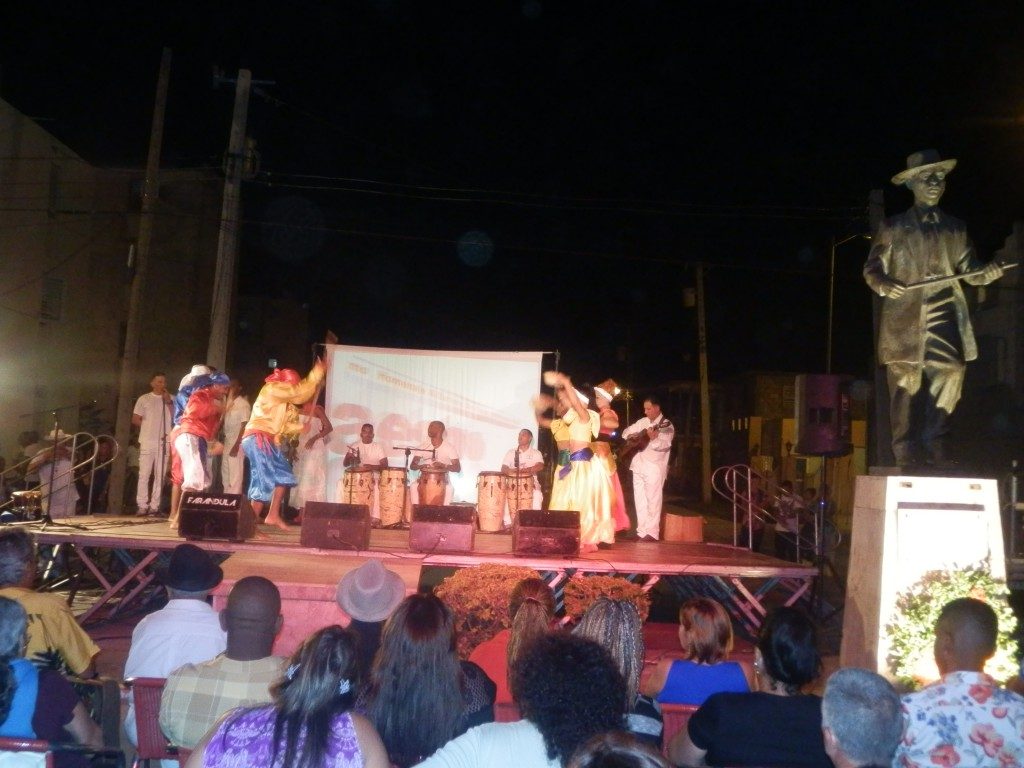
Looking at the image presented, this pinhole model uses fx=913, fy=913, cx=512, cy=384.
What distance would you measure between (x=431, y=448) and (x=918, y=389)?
870 centimetres

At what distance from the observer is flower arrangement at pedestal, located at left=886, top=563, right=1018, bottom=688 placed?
18.2ft

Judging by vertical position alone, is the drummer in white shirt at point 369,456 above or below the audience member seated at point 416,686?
above

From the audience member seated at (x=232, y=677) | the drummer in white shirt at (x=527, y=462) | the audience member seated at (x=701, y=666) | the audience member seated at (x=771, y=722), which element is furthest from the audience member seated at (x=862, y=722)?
the drummer in white shirt at (x=527, y=462)

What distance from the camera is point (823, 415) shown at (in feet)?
37.7

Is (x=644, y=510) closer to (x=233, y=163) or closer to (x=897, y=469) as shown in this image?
(x=897, y=469)

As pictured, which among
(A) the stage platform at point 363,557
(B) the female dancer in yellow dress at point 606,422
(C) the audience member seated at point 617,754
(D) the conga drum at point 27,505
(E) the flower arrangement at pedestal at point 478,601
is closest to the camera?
(C) the audience member seated at point 617,754

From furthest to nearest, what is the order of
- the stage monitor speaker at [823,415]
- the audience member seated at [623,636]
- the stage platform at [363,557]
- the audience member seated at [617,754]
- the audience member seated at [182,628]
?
the stage monitor speaker at [823,415] → the stage platform at [363,557] → the audience member seated at [182,628] → the audience member seated at [623,636] → the audience member seated at [617,754]

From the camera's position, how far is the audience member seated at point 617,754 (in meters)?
2.11

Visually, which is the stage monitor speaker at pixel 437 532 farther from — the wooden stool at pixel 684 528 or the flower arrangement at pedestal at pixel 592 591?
the wooden stool at pixel 684 528

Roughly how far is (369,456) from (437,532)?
472 centimetres

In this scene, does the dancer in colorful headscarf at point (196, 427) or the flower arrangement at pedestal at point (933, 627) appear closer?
the flower arrangement at pedestal at point (933, 627)

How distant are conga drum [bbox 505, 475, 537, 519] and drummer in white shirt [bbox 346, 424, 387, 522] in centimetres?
185

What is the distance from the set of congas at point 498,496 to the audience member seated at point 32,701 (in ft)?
31.4

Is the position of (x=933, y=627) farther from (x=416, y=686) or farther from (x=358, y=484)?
(x=358, y=484)
